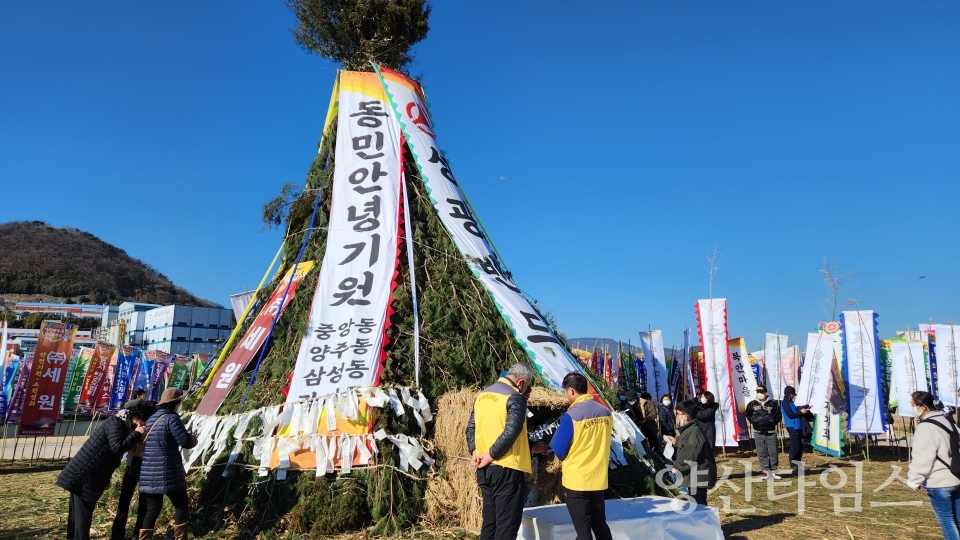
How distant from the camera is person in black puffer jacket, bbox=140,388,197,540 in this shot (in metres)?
4.91

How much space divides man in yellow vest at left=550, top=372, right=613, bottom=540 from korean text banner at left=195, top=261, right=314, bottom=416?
14.1ft

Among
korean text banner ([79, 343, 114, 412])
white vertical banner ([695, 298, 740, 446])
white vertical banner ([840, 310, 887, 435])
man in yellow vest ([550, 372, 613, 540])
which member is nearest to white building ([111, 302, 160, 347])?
korean text banner ([79, 343, 114, 412])

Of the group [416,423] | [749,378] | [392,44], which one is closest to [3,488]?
[416,423]

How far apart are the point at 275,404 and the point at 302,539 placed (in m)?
1.47

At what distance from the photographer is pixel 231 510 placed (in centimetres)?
567

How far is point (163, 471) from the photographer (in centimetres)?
492

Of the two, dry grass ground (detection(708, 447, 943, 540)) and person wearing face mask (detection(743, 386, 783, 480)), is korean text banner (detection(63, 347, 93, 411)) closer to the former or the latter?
dry grass ground (detection(708, 447, 943, 540))

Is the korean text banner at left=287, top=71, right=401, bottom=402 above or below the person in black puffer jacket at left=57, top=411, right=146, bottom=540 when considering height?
above

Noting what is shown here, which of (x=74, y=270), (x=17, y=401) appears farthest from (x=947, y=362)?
(x=74, y=270)

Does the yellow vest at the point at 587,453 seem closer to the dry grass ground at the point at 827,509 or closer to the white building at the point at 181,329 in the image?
the dry grass ground at the point at 827,509

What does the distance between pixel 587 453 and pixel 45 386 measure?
12976 mm

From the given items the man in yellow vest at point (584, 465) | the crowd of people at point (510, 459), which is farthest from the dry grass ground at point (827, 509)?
the man in yellow vest at point (584, 465)

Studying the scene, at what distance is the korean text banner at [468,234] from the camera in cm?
704

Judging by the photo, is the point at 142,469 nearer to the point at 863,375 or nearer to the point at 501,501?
the point at 501,501
